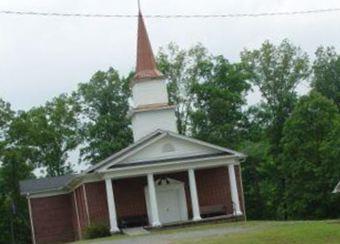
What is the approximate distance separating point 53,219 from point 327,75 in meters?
31.5

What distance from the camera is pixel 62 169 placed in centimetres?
7012

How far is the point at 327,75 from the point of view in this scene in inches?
2825

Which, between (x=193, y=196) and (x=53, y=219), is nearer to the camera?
(x=193, y=196)

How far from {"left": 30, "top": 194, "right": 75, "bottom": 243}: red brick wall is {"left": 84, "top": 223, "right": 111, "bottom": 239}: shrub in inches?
406

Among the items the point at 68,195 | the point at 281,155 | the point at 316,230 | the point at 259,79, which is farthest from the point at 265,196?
the point at 316,230

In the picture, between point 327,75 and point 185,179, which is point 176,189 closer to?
point 185,179

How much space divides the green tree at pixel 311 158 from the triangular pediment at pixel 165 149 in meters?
10.8

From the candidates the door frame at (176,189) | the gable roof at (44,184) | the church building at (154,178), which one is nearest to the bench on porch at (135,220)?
the church building at (154,178)

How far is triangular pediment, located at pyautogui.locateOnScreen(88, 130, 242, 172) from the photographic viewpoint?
4222 cm

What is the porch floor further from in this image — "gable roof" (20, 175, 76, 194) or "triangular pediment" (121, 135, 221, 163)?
"gable roof" (20, 175, 76, 194)

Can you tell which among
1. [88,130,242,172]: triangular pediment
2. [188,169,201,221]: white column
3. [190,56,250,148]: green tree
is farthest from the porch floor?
[190,56,250,148]: green tree

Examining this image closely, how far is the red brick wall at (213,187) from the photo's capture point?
148 ft

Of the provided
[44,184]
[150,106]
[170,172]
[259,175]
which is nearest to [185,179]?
[170,172]

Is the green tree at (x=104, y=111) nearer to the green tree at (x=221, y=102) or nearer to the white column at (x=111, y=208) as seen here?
the green tree at (x=221, y=102)
